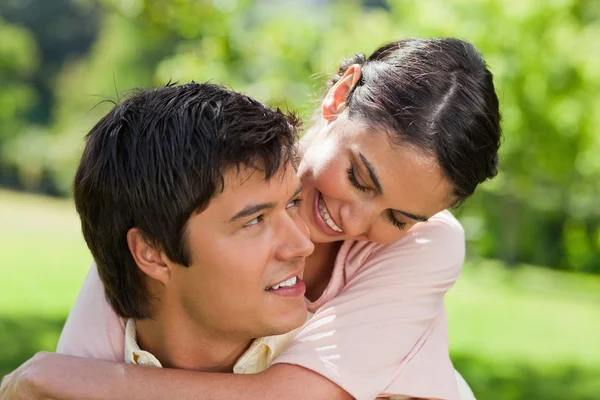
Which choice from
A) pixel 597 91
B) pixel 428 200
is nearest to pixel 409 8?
pixel 597 91

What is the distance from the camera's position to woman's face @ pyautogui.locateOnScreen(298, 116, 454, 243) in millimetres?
3092

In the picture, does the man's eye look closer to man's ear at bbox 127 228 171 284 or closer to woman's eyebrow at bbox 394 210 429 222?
man's ear at bbox 127 228 171 284

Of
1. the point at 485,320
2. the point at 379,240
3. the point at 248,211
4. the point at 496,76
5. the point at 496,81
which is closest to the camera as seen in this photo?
the point at 248,211

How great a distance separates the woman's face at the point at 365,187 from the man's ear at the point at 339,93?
98mm

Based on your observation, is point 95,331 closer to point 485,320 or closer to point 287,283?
point 287,283

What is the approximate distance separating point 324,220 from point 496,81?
18.8 meters

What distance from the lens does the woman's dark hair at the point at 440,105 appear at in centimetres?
310

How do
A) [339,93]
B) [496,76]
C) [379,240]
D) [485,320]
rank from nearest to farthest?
1. [379,240]
2. [339,93]
3. [485,320]
4. [496,76]

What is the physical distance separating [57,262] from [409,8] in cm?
1172

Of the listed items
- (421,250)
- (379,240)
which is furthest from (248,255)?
(421,250)

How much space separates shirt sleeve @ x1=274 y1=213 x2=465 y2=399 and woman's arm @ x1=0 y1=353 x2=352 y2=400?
0.06m

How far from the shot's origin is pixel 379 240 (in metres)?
3.29

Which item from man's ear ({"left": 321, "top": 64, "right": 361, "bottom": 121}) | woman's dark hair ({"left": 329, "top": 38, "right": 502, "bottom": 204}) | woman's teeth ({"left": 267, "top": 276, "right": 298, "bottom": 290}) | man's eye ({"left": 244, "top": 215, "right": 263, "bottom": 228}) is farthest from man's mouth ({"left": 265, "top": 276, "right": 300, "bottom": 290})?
man's ear ({"left": 321, "top": 64, "right": 361, "bottom": 121})

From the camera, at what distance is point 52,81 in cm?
6450
